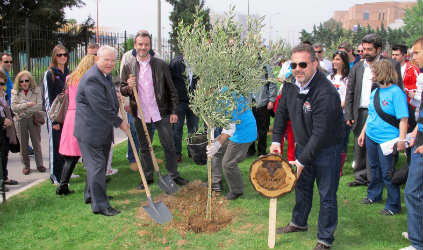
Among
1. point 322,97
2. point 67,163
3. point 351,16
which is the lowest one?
point 67,163

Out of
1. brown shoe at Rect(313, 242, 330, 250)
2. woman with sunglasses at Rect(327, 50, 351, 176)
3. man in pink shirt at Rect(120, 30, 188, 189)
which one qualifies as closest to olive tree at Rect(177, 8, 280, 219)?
man in pink shirt at Rect(120, 30, 188, 189)

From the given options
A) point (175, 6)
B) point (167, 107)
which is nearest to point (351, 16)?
point (175, 6)

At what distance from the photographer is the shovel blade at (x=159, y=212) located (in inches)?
183

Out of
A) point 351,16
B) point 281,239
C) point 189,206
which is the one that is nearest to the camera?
point 281,239

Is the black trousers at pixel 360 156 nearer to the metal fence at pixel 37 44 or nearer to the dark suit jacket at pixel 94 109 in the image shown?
the dark suit jacket at pixel 94 109

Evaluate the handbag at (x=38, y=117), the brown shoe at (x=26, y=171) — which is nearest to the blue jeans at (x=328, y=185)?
the handbag at (x=38, y=117)

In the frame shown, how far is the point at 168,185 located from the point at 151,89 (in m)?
1.47

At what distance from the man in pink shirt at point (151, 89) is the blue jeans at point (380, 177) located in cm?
288

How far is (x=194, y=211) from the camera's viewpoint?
16.0ft

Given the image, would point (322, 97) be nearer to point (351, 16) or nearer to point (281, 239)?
point (281, 239)

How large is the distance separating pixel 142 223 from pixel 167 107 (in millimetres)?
1967

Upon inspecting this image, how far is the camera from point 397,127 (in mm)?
4641

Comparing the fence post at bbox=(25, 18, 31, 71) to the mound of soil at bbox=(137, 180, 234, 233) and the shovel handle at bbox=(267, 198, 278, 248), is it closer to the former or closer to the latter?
the mound of soil at bbox=(137, 180, 234, 233)

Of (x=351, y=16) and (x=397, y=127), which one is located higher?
(x=351, y=16)
